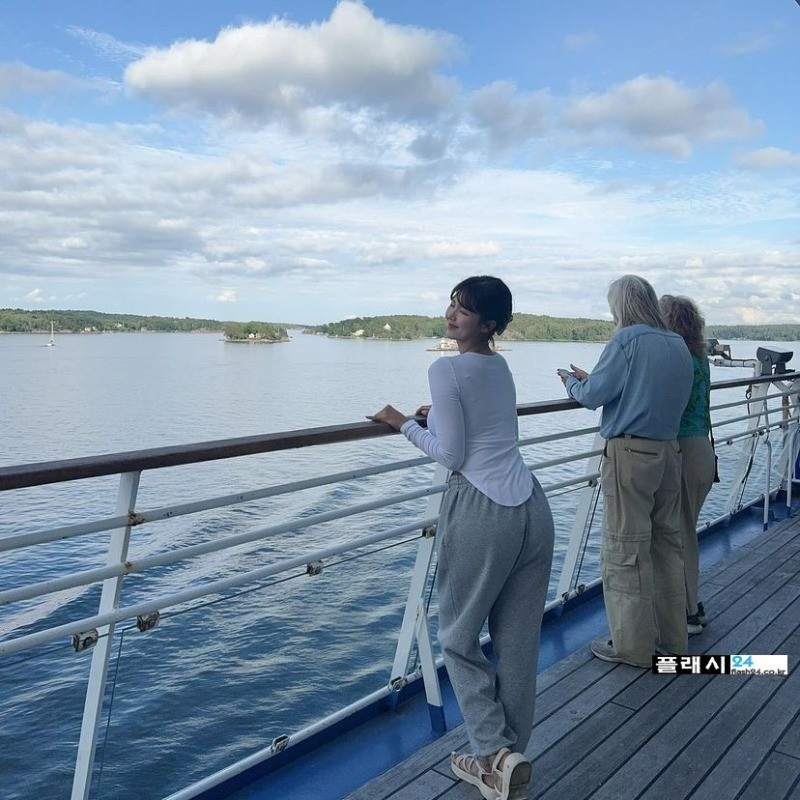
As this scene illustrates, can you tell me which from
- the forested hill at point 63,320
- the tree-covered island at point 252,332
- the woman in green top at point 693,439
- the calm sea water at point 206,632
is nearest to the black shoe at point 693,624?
the woman in green top at point 693,439

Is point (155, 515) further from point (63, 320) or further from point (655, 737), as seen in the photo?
point (63, 320)

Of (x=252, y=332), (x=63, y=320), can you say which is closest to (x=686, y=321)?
(x=63, y=320)

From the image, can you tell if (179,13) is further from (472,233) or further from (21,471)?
(21,471)

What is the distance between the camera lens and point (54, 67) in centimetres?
5384

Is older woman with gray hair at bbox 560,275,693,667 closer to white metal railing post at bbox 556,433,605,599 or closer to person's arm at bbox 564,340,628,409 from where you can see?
person's arm at bbox 564,340,628,409

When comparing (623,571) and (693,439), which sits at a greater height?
(693,439)

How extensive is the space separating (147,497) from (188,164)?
2355 inches

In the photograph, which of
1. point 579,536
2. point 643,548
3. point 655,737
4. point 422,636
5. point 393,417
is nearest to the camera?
point 393,417

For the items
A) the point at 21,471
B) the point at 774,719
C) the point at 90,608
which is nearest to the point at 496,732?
the point at 774,719

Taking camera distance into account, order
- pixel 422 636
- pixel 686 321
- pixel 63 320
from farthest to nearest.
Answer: pixel 63 320 → pixel 686 321 → pixel 422 636

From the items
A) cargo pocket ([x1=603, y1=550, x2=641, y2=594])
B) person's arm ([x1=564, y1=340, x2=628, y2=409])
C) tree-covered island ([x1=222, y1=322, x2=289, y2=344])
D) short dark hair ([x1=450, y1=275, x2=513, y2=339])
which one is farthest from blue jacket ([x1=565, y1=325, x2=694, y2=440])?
tree-covered island ([x1=222, y1=322, x2=289, y2=344])

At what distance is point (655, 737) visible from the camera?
6.52ft

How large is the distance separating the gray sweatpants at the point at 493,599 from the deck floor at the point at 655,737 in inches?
9.7

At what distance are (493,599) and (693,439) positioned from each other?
1.49 metres
